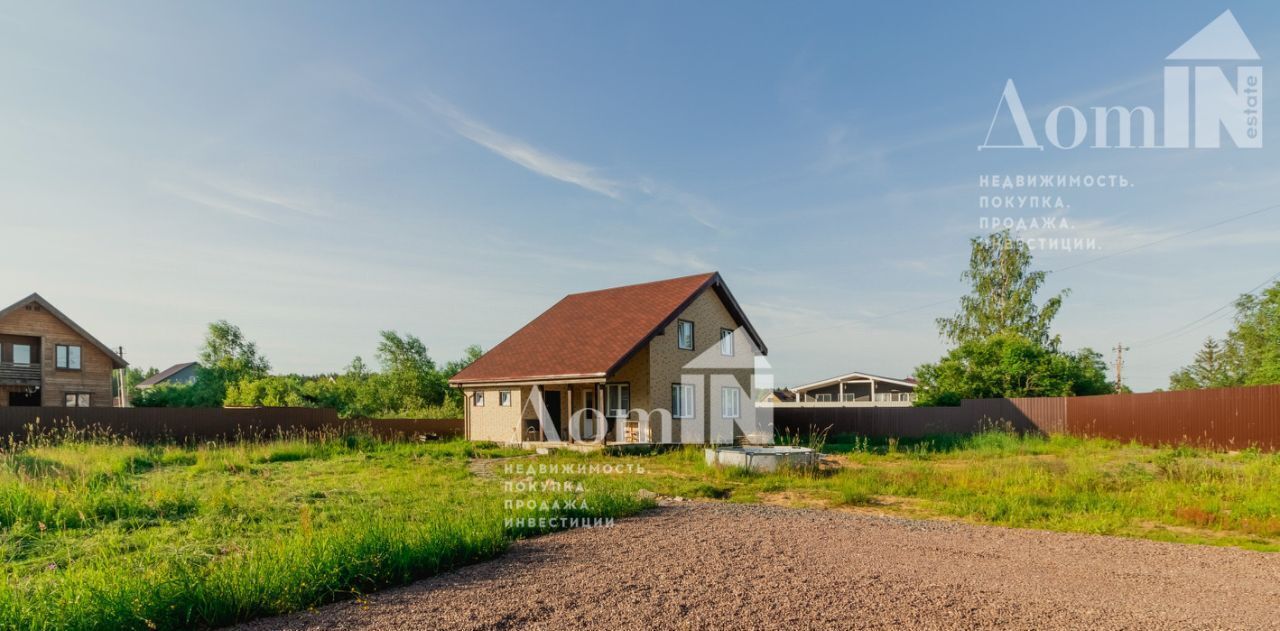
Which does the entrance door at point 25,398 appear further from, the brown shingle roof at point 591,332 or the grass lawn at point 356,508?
the brown shingle roof at point 591,332

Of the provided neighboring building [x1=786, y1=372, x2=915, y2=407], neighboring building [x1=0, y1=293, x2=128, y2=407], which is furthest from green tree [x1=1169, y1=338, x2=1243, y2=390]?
neighboring building [x1=0, y1=293, x2=128, y2=407]

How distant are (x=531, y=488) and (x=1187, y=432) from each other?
17761 millimetres

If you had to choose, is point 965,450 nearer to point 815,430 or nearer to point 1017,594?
point 815,430

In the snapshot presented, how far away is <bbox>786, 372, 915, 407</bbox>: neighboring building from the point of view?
43.6 meters

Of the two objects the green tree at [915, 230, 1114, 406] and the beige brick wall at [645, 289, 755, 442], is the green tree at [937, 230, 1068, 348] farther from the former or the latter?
the beige brick wall at [645, 289, 755, 442]

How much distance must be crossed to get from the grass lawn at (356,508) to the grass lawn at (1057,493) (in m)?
0.04

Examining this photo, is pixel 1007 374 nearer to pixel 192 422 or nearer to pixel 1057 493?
pixel 1057 493

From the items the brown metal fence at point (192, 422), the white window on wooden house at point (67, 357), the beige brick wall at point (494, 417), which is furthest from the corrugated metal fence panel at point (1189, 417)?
the white window on wooden house at point (67, 357)

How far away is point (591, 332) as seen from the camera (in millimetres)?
22422

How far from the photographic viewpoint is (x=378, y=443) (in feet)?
62.1

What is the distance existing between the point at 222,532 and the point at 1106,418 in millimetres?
22427

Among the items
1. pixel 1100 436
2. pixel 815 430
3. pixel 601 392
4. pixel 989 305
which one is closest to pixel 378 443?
pixel 601 392

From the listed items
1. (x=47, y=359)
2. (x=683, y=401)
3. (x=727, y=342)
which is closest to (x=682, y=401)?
(x=683, y=401)

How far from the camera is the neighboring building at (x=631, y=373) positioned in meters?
20.8
